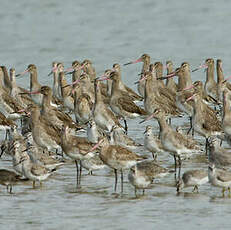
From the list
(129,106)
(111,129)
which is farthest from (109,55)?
(111,129)

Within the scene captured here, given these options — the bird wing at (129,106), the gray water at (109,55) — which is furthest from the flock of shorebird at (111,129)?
the gray water at (109,55)

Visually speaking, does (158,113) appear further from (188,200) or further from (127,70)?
(127,70)

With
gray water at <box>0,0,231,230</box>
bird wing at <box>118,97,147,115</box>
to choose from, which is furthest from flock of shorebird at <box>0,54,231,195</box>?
gray water at <box>0,0,231,230</box>

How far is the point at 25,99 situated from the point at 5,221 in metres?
8.90

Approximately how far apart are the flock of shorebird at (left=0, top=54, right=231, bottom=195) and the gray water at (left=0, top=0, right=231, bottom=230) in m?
0.29

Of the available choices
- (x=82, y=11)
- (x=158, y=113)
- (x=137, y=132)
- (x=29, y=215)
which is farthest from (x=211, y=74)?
(x=82, y=11)

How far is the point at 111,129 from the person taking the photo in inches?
575

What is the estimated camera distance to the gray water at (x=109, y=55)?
33.5 ft

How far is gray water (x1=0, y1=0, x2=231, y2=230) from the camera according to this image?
10.2 metres

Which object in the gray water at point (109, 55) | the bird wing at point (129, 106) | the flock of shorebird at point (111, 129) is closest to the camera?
the gray water at point (109, 55)

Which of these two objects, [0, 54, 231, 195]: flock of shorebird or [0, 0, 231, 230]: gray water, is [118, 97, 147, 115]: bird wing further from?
[0, 0, 231, 230]: gray water

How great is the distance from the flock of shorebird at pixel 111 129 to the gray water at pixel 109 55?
0.29 meters

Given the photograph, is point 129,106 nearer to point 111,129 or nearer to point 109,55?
point 111,129

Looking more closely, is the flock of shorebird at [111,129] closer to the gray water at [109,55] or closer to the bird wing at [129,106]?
the bird wing at [129,106]
